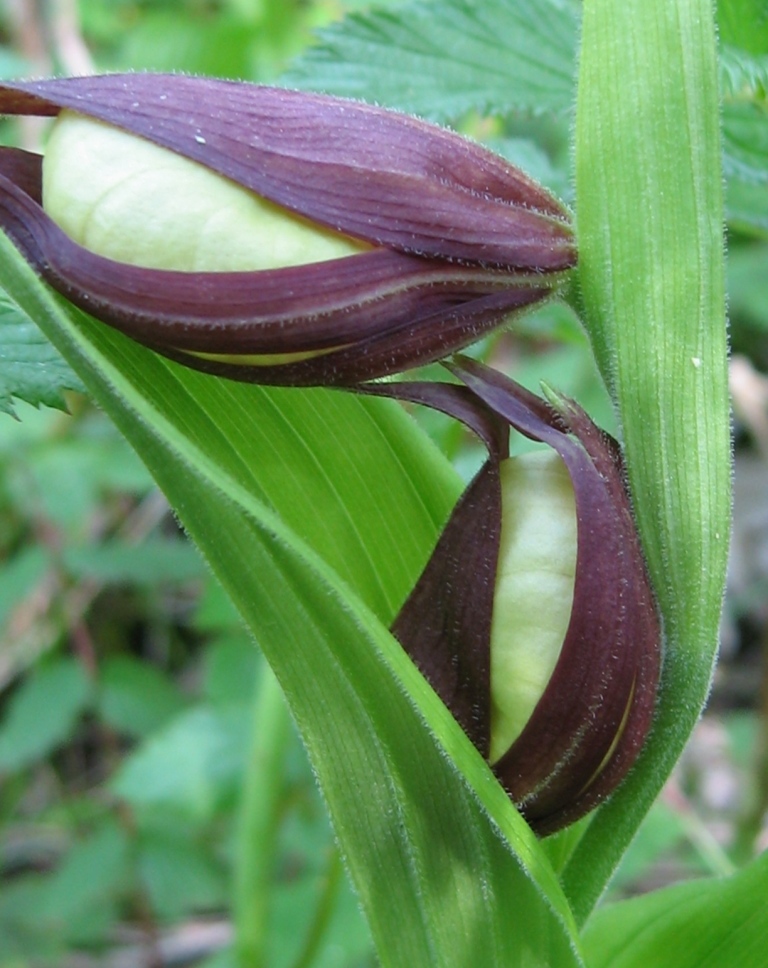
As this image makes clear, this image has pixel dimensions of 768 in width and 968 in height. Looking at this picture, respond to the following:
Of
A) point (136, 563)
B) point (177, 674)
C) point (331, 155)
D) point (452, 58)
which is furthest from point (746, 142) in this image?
point (177, 674)

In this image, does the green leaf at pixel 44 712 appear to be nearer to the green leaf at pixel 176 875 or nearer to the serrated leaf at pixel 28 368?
the green leaf at pixel 176 875

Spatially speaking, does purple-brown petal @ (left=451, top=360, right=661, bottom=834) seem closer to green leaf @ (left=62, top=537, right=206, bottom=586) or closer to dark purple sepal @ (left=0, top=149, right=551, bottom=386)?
dark purple sepal @ (left=0, top=149, right=551, bottom=386)

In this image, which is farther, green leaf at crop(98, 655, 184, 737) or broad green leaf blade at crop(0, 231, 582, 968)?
green leaf at crop(98, 655, 184, 737)

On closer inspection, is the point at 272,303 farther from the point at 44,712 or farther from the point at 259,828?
the point at 44,712

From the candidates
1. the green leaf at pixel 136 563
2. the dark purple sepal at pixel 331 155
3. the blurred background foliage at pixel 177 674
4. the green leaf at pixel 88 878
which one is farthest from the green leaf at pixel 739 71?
the green leaf at pixel 88 878

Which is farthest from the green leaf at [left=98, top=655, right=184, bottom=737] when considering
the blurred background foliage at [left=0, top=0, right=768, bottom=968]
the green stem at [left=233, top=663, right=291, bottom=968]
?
the green stem at [left=233, top=663, right=291, bottom=968]

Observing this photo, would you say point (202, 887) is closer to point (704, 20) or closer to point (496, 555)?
point (496, 555)
